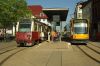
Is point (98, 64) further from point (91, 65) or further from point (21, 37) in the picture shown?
point (21, 37)

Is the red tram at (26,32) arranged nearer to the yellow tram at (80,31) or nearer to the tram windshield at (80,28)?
the yellow tram at (80,31)

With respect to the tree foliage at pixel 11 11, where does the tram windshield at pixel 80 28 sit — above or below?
below

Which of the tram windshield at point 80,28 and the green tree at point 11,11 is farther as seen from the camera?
the green tree at point 11,11

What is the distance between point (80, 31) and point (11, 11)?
2267cm

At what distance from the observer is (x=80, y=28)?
43.3 m

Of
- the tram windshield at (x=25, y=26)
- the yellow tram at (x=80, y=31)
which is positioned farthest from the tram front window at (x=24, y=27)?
the yellow tram at (x=80, y=31)

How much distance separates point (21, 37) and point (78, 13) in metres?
101

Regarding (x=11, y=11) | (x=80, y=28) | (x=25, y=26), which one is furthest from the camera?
(x=11, y=11)

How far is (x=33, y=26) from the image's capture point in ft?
125

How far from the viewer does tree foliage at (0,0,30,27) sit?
58281mm

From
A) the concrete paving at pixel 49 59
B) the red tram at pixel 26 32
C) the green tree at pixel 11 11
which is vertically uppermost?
the green tree at pixel 11 11

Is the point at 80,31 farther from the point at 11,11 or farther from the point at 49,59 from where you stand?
the point at 49,59

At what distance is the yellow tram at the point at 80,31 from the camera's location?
4309 centimetres

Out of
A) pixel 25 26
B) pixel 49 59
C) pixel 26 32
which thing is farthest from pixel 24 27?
pixel 49 59
